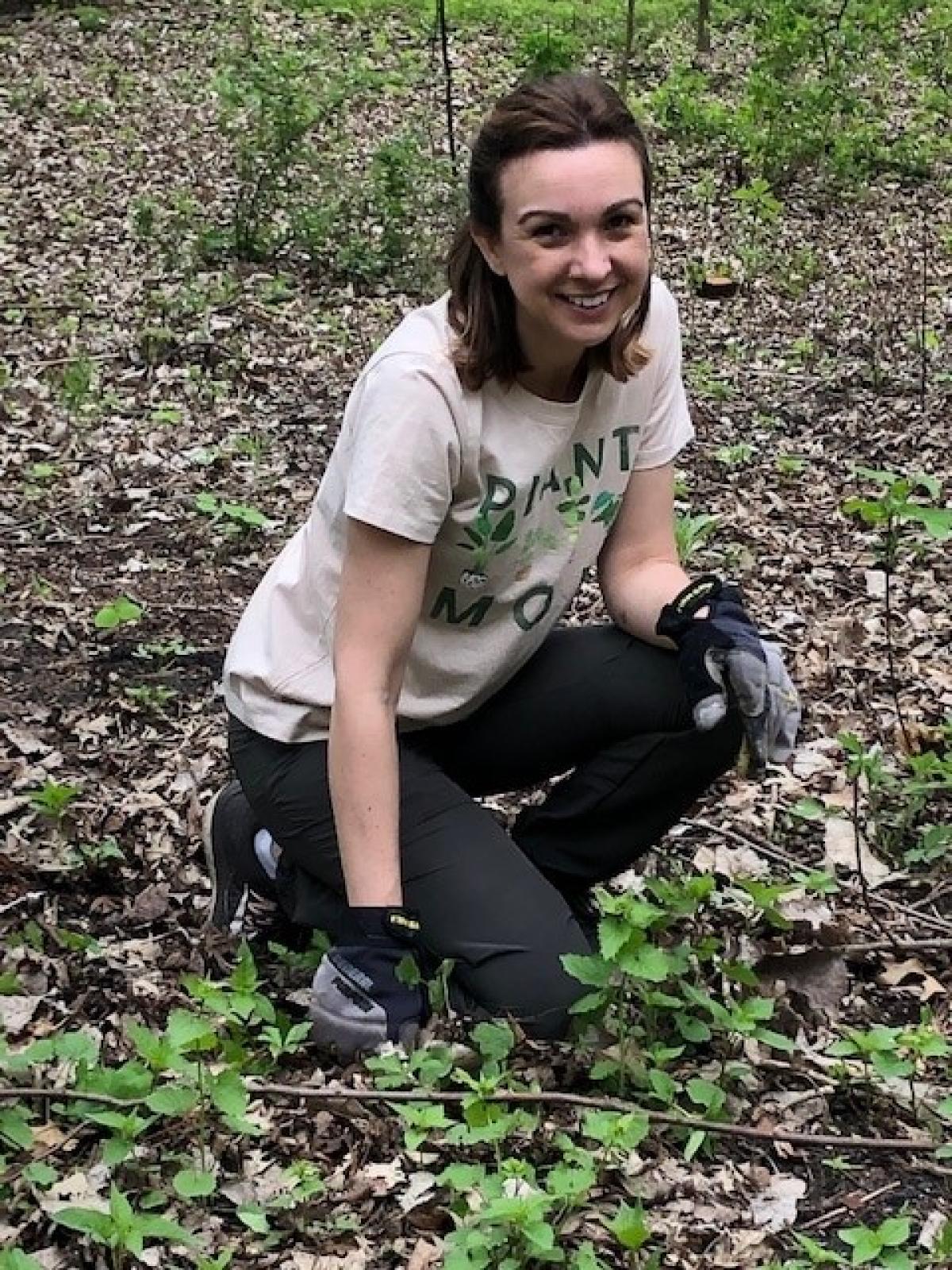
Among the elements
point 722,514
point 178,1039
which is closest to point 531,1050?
point 178,1039

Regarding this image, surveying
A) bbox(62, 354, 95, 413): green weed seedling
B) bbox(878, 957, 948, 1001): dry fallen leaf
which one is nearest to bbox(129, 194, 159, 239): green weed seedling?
bbox(62, 354, 95, 413): green weed seedling

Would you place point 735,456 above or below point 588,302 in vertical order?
below

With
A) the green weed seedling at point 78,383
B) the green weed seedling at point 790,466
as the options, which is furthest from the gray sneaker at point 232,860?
the green weed seedling at point 78,383

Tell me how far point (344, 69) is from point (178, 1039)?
10269mm

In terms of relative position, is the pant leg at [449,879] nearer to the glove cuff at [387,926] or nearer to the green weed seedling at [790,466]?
the glove cuff at [387,926]

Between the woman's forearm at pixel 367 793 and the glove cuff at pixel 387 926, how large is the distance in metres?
0.02

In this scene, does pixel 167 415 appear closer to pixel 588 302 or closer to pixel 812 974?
pixel 588 302

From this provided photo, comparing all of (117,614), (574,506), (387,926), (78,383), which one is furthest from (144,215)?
(387,926)

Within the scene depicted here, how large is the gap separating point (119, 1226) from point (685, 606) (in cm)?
143

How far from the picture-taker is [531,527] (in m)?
2.92

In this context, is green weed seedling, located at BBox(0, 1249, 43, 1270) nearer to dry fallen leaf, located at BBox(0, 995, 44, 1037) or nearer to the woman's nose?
dry fallen leaf, located at BBox(0, 995, 44, 1037)

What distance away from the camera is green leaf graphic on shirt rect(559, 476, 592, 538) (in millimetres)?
2955

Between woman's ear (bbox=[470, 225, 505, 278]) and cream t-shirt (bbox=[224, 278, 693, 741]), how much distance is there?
0.41ft

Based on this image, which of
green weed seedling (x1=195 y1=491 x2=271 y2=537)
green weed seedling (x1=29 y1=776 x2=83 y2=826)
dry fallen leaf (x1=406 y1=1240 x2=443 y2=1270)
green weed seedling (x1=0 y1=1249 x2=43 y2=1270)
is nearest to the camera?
green weed seedling (x1=0 y1=1249 x2=43 y2=1270)
